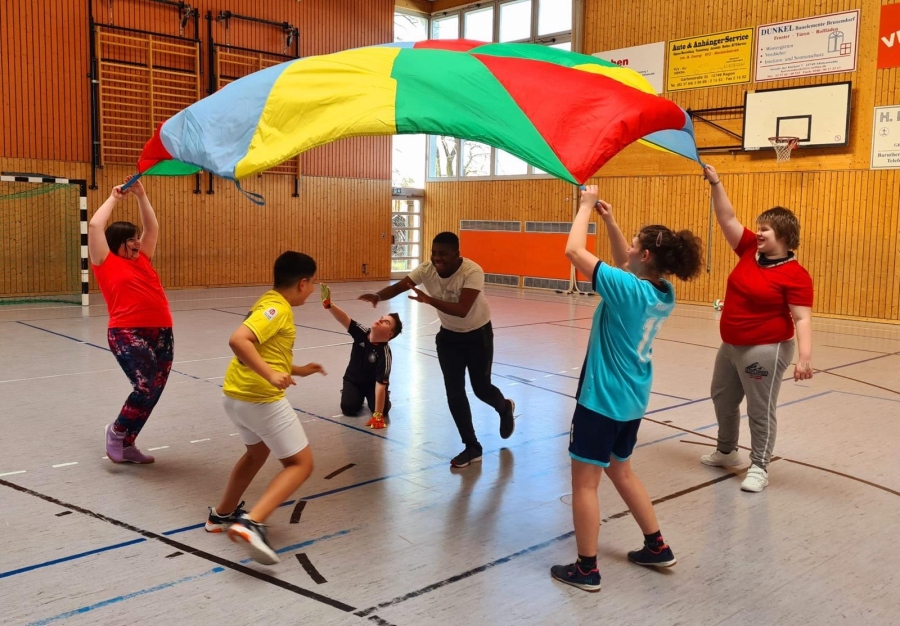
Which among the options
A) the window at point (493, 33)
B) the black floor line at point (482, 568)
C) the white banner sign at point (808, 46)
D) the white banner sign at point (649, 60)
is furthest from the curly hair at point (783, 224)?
the window at point (493, 33)

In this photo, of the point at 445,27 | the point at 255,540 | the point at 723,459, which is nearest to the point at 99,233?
the point at 255,540

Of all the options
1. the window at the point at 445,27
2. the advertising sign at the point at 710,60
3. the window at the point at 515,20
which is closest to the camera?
the advertising sign at the point at 710,60

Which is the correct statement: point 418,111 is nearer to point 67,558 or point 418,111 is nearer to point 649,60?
point 67,558

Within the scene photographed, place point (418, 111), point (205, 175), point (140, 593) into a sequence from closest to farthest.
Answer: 1. point (140, 593)
2. point (418, 111)
3. point (205, 175)

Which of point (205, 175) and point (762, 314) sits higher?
point (205, 175)

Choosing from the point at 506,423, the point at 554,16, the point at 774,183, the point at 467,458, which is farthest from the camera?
the point at 554,16

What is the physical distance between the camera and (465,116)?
148 inches

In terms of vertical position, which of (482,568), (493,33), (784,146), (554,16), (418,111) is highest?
(554,16)

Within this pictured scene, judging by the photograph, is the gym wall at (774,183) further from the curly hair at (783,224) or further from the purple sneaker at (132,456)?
the purple sneaker at (132,456)

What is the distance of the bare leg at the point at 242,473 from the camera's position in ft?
11.3

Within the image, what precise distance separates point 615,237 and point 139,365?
268 cm

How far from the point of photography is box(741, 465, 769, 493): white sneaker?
4246 millimetres

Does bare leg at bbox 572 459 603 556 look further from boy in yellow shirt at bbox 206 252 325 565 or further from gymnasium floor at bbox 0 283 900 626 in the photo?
boy in yellow shirt at bbox 206 252 325 565

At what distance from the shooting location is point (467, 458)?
4.59 metres
